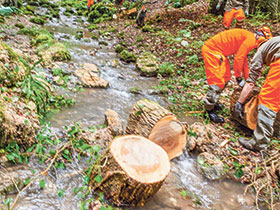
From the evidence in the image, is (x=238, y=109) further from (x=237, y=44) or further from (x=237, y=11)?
(x=237, y=11)

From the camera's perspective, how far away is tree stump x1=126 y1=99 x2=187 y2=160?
314 cm

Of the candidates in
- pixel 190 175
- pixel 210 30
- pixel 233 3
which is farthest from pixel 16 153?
pixel 210 30

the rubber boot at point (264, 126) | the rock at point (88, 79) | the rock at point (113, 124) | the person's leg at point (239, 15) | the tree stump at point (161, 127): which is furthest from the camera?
the person's leg at point (239, 15)

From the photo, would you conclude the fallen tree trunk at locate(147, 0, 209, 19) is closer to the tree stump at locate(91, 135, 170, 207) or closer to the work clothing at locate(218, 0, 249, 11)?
the work clothing at locate(218, 0, 249, 11)

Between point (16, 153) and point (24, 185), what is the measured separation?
0.39 m

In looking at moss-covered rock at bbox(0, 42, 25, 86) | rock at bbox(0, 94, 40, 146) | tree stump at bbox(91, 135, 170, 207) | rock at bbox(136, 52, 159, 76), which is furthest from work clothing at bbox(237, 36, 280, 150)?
moss-covered rock at bbox(0, 42, 25, 86)

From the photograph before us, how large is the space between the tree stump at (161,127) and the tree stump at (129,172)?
0.78 metres

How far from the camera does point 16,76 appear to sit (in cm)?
313

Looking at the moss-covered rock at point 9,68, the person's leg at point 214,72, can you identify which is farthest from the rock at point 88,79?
the person's leg at point 214,72

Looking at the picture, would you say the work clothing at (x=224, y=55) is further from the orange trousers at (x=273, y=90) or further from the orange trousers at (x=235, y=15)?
the orange trousers at (x=235, y=15)

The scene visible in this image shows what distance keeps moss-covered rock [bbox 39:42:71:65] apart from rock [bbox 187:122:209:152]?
4418mm

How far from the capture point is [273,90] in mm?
3338

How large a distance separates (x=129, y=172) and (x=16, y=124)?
1.50 metres

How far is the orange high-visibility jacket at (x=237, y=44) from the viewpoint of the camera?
3.90 m
